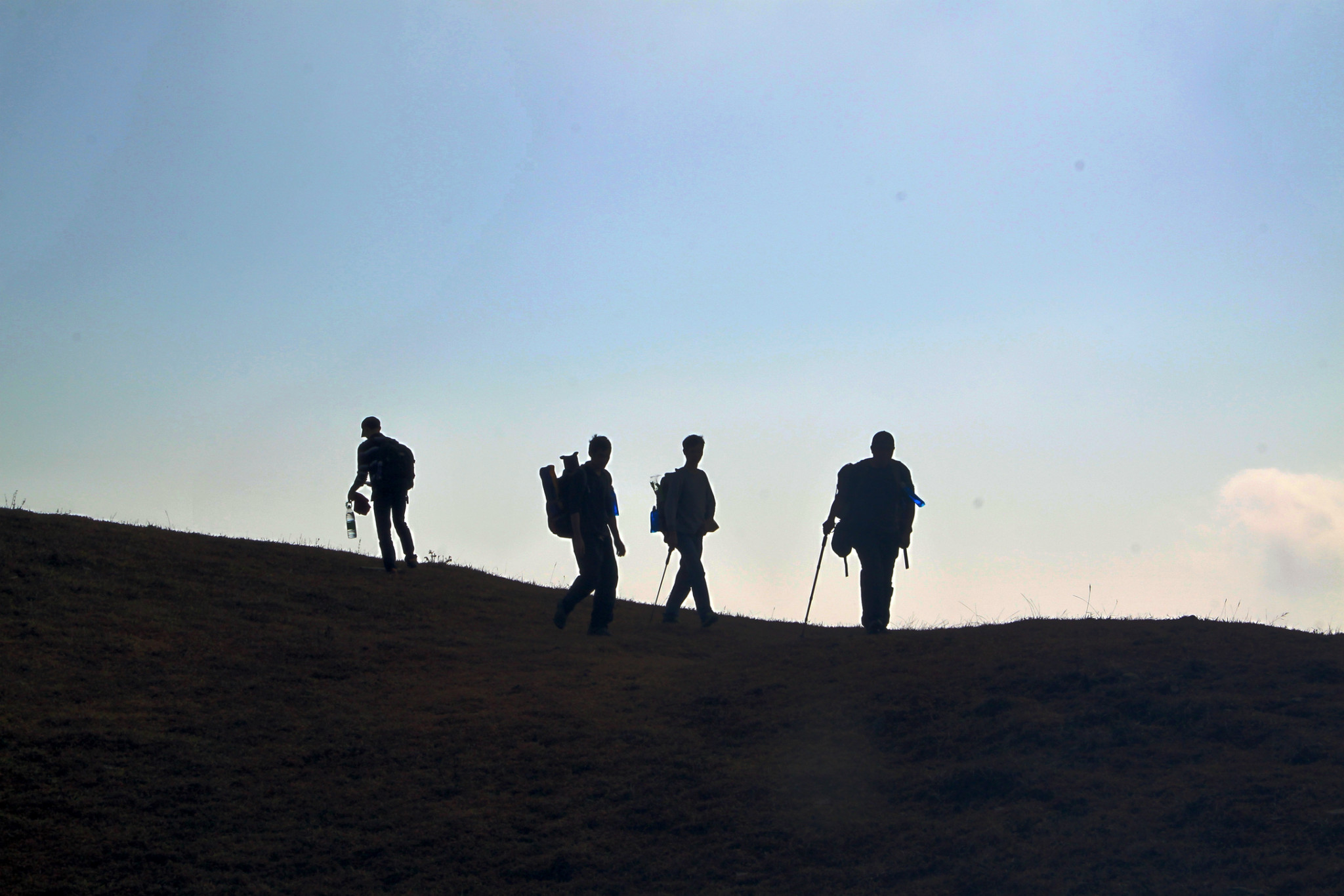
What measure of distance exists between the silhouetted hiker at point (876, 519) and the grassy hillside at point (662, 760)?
23.2 inches

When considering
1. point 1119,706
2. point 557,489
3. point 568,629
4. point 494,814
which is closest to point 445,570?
point 568,629

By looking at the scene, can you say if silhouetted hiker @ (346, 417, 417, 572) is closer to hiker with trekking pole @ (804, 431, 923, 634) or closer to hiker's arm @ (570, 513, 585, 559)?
hiker's arm @ (570, 513, 585, 559)

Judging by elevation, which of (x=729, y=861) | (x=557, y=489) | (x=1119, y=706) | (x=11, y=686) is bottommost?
(x=729, y=861)

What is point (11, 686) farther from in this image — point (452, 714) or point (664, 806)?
point (664, 806)

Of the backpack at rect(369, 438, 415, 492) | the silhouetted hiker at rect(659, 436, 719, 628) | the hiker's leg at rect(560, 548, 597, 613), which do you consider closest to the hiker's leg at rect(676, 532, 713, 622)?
the silhouetted hiker at rect(659, 436, 719, 628)

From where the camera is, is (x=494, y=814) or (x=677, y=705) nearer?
(x=494, y=814)

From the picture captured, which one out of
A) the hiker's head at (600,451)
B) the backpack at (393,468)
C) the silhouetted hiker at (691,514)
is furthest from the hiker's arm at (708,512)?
the backpack at (393,468)

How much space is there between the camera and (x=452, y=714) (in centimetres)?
937

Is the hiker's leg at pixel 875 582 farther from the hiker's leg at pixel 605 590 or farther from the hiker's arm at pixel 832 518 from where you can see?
the hiker's leg at pixel 605 590

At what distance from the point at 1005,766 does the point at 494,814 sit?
122 inches

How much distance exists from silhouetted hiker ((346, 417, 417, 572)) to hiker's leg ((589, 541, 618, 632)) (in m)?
3.61

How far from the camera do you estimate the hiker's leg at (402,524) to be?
50.0 feet

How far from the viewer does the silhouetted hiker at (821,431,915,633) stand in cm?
1223

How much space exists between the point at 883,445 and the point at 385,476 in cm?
638
